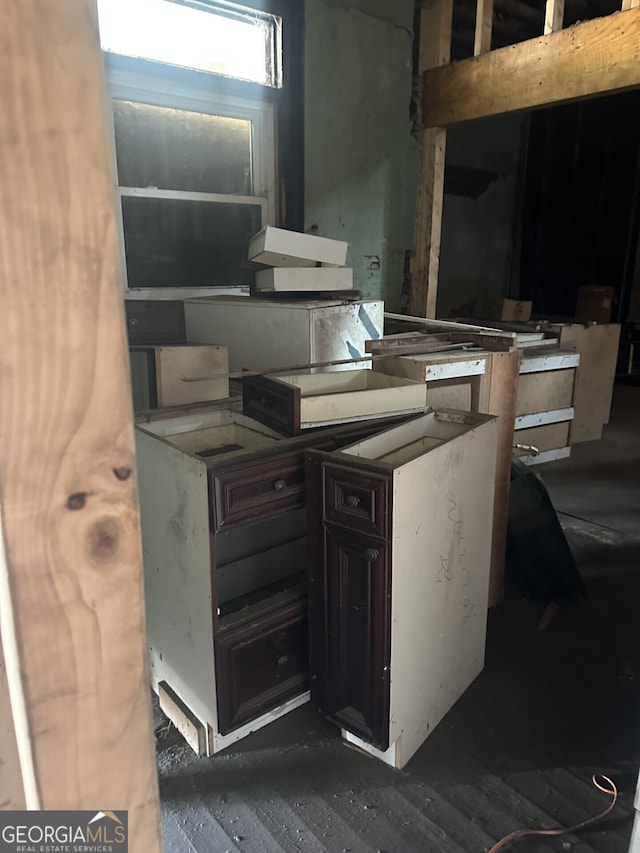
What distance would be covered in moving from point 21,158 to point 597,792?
170cm

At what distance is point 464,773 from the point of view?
1.50 meters

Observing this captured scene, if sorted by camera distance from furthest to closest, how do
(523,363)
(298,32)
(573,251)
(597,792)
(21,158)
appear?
(573,251) → (523,363) → (298,32) → (597,792) → (21,158)

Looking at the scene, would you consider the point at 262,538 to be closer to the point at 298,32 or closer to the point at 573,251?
the point at 298,32

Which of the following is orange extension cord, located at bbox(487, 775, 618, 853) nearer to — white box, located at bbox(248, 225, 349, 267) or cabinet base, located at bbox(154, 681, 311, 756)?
cabinet base, located at bbox(154, 681, 311, 756)

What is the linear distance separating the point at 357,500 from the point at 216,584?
48 centimetres

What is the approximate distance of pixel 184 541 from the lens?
1475 millimetres

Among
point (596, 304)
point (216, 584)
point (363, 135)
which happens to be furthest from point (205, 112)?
point (596, 304)

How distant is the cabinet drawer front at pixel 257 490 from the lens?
4.51 feet

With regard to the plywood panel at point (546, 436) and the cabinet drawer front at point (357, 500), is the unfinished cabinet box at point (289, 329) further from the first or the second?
the plywood panel at point (546, 436)

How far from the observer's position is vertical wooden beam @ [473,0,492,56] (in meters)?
3.04

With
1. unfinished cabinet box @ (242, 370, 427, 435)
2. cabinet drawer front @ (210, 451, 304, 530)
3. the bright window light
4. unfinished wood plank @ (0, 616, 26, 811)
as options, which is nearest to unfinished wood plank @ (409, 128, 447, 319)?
the bright window light

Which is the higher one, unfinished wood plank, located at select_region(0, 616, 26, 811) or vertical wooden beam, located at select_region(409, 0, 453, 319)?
vertical wooden beam, located at select_region(409, 0, 453, 319)

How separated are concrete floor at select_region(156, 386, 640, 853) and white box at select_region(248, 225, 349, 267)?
1433 mm

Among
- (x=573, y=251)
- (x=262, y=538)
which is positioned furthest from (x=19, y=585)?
(x=573, y=251)
